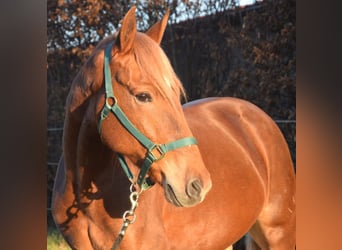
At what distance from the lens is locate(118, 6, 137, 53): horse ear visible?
3.52ft

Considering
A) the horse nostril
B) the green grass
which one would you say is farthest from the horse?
the green grass

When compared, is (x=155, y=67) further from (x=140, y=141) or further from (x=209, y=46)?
(x=209, y=46)

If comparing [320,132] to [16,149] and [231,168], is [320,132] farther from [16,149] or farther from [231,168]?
[231,168]

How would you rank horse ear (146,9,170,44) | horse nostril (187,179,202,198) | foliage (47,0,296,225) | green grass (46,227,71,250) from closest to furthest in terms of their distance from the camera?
horse nostril (187,179,202,198)
horse ear (146,9,170,44)
foliage (47,0,296,225)
green grass (46,227,71,250)

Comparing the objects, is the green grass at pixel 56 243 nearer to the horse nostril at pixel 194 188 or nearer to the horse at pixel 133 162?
the horse at pixel 133 162

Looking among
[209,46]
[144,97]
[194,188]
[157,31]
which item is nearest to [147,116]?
[144,97]

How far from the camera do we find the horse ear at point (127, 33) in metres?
1.07

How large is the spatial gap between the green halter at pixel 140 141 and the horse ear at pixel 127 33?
5cm

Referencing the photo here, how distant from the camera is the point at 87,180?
A: 4.13 feet

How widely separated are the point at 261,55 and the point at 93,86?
216cm

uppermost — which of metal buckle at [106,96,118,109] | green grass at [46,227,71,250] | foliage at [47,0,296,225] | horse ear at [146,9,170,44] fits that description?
horse ear at [146,9,170,44]

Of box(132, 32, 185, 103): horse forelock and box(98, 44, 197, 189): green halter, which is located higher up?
box(132, 32, 185, 103): horse forelock

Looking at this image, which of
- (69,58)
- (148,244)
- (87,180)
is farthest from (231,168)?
(69,58)

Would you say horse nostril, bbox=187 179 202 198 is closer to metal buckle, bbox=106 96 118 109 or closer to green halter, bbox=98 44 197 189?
green halter, bbox=98 44 197 189
